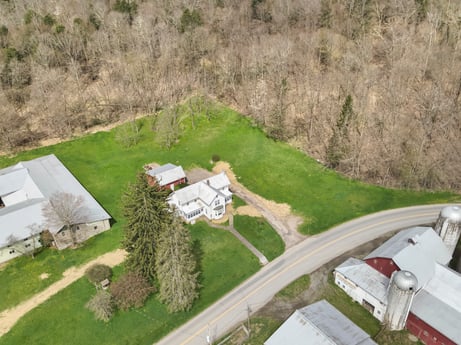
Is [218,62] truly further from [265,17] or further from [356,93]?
[356,93]

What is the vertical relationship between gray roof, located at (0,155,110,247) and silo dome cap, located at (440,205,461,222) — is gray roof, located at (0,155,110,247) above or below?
below

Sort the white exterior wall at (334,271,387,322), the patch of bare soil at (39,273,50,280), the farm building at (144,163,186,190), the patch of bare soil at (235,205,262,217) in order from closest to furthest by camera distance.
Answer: the white exterior wall at (334,271,387,322) → the patch of bare soil at (39,273,50,280) → the patch of bare soil at (235,205,262,217) → the farm building at (144,163,186,190)

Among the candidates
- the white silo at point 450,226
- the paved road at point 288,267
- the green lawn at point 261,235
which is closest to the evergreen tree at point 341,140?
the paved road at point 288,267

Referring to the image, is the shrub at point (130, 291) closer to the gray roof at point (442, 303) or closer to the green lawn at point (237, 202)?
the green lawn at point (237, 202)

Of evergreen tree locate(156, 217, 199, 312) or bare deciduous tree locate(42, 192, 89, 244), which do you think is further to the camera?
bare deciduous tree locate(42, 192, 89, 244)

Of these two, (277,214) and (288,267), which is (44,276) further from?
(277,214)

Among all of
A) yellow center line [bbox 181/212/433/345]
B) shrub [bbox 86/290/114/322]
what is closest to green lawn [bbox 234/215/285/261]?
yellow center line [bbox 181/212/433/345]

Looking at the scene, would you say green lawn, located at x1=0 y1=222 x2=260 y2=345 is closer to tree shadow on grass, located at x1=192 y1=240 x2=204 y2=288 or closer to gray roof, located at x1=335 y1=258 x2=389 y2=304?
tree shadow on grass, located at x1=192 y1=240 x2=204 y2=288

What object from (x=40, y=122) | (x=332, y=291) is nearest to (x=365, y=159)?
(x=332, y=291)
